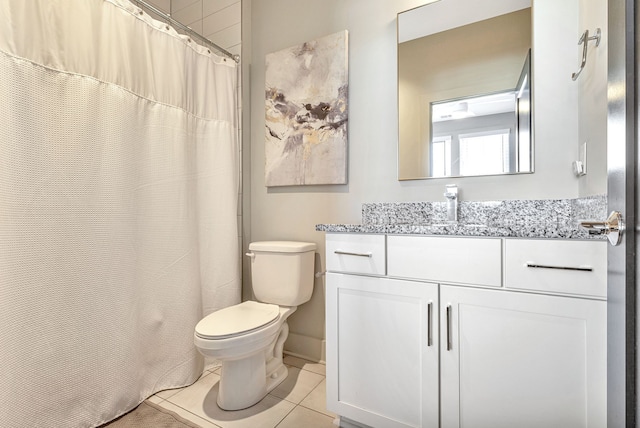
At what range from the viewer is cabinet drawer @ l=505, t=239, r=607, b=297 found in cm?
90

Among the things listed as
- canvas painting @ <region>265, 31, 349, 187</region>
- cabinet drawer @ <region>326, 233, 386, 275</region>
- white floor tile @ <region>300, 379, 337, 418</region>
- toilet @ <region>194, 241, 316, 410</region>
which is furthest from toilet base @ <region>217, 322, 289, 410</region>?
canvas painting @ <region>265, 31, 349, 187</region>

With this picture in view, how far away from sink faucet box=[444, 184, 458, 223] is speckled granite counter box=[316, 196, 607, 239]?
3 cm

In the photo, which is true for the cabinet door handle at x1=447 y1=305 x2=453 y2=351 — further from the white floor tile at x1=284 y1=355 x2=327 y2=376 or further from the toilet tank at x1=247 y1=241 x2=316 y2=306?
the white floor tile at x1=284 y1=355 x2=327 y2=376

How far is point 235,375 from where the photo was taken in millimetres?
1503

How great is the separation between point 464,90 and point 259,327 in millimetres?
1536

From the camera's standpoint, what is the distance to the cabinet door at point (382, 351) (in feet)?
3.71

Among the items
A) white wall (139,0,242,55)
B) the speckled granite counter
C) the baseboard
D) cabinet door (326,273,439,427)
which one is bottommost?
the baseboard

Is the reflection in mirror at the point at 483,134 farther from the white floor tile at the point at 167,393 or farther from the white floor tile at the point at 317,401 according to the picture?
the white floor tile at the point at 167,393

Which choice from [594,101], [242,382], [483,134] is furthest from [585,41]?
[242,382]

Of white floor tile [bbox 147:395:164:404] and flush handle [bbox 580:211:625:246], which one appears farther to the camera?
white floor tile [bbox 147:395:164:404]

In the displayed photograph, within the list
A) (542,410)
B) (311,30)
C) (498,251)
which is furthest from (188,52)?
(542,410)

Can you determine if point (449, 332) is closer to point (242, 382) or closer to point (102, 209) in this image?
point (242, 382)

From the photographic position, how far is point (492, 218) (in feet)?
4.79

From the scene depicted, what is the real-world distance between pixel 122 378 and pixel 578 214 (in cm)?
212
